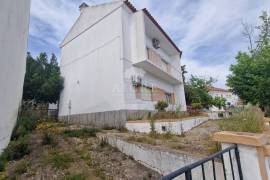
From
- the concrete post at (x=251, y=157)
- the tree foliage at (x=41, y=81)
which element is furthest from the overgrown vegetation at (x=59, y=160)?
the tree foliage at (x=41, y=81)

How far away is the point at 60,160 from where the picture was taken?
5090 millimetres

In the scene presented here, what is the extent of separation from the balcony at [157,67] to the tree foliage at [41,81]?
7.56 metres

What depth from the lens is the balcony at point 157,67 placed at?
38.6 feet

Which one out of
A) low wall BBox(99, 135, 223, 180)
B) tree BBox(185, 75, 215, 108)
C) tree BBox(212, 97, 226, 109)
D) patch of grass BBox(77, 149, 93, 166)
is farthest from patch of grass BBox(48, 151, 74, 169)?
tree BBox(212, 97, 226, 109)

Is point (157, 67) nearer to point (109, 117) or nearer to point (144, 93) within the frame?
point (144, 93)

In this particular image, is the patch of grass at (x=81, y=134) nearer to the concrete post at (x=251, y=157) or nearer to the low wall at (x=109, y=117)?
the low wall at (x=109, y=117)

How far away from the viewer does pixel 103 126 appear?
10.9 m

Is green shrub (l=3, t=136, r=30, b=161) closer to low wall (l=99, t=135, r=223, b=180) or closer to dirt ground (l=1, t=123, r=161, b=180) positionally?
dirt ground (l=1, t=123, r=161, b=180)

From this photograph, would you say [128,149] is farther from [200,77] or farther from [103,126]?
[200,77]

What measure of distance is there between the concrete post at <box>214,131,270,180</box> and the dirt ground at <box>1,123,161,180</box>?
2.86 metres

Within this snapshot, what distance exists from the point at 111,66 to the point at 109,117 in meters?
3.30

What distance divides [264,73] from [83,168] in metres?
14.8

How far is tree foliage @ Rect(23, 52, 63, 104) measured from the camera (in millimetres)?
13812

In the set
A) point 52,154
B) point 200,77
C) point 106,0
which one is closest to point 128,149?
point 52,154
